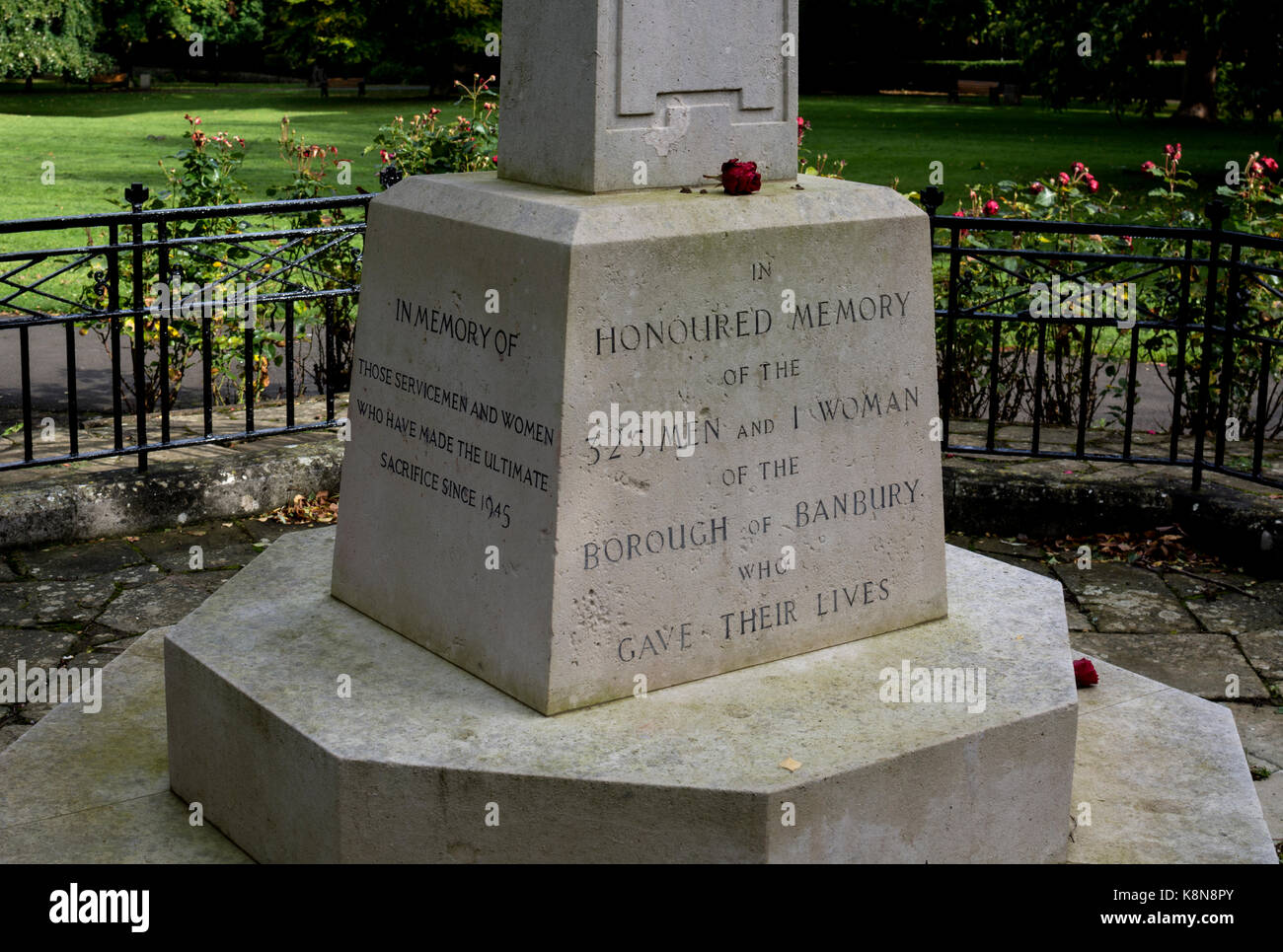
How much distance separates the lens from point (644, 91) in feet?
11.3

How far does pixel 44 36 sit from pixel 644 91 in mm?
37257

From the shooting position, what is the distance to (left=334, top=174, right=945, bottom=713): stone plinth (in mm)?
3311

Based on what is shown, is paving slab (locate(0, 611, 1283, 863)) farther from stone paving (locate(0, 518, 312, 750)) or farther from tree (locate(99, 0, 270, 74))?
tree (locate(99, 0, 270, 74))

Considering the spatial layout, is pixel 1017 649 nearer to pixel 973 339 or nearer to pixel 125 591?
pixel 125 591

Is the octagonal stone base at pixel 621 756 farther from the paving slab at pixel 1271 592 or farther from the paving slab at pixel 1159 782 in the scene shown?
the paving slab at pixel 1271 592

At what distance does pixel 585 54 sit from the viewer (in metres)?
3.38

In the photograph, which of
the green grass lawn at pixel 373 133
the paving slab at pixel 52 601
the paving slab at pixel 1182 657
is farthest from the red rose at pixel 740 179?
the green grass lawn at pixel 373 133

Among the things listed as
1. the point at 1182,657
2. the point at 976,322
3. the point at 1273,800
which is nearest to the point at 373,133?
the point at 976,322

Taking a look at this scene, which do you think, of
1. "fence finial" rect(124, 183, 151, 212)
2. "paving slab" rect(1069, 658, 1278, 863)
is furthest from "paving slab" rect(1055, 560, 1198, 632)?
"fence finial" rect(124, 183, 151, 212)

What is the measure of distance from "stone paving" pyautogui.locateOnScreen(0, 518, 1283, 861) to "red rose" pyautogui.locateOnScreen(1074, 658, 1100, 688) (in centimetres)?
53

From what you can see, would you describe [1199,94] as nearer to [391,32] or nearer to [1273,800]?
[391,32]

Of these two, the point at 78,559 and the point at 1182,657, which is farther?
the point at 78,559
